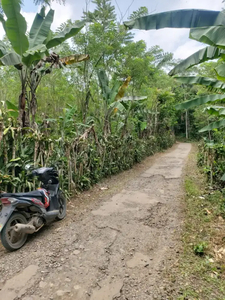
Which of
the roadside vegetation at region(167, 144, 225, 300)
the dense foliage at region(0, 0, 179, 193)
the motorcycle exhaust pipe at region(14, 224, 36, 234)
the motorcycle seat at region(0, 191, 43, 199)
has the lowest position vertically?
the roadside vegetation at region(167, 144, 225, 300)

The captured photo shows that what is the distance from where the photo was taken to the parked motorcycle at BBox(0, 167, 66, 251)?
2.88 metres

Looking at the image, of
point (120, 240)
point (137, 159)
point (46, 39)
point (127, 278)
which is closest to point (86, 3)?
point (46, 39)

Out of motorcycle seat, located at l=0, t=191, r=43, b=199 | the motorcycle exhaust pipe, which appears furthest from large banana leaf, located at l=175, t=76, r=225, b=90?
the motorcycle exhaust pipe

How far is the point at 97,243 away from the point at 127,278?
0.86 meters

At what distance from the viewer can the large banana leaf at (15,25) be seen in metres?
4.11

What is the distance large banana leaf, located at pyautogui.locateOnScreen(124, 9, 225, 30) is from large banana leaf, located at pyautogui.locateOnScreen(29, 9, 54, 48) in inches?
99.6

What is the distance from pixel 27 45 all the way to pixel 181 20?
307cm

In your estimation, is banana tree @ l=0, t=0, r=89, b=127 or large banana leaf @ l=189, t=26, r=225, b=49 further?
banana tree @ l=0, t=0, r=89, b=127

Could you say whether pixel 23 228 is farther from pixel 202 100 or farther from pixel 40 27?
pixel 202 100

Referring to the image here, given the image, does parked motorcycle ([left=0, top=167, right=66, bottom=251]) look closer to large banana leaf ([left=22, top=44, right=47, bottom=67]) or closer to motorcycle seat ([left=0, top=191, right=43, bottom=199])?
motorcycle seat ([left=0, top=191, right=43, bottom=199])

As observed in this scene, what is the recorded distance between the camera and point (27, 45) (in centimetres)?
444

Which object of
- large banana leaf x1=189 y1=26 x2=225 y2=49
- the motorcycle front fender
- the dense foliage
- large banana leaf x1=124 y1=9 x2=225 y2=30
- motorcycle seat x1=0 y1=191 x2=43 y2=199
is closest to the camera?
the motorcycle front fender

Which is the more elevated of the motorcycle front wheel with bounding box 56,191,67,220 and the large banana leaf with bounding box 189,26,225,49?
the large banana leaf with bounding box 189,26,225,49

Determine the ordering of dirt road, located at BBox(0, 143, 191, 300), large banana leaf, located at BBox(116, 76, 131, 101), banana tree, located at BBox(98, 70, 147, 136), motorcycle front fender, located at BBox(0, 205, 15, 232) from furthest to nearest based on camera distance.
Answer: large banana leaf, located at BBox(116, 76, 131, 101)
banana tree, located at BBox(98, 70, 147, 136)
motorcycle front fender, located at BBox(0, 205, 15, 232)
dirt road, located at BBox(0, 143, 191, 300)
